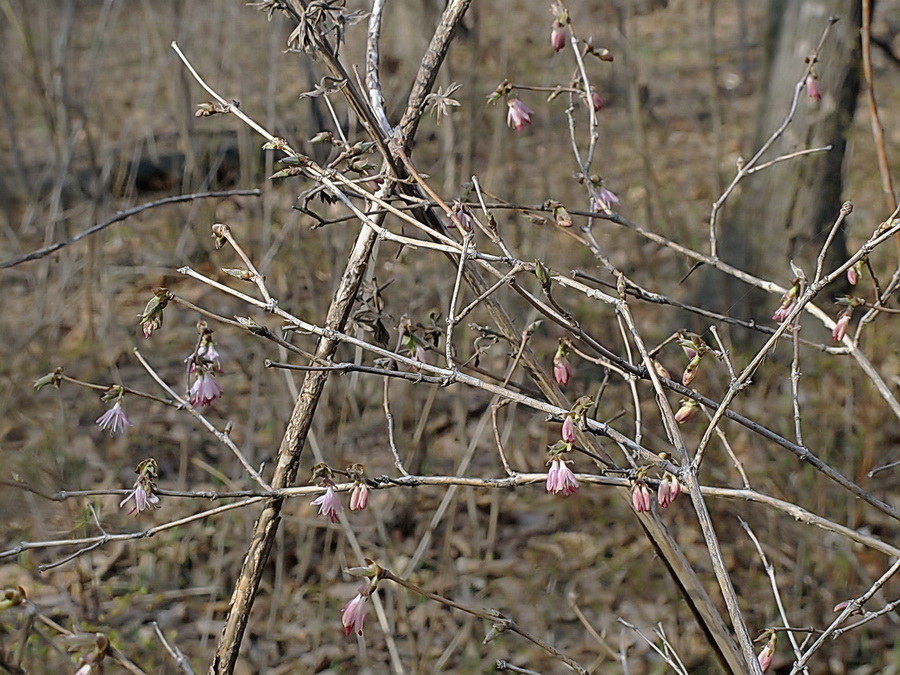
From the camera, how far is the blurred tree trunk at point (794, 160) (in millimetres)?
3703

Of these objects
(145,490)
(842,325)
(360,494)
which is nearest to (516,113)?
(842,325)

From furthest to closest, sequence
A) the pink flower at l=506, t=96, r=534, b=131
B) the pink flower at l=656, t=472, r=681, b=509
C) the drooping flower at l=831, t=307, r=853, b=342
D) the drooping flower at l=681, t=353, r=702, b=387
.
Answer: the pink flower at l=506, t=96, r=534, b=131 → the drooping flower at l=831, t=307, r=853, b=342 → the drooping flower at l=681, t=353, r=702, b=387 → the pink flower at l=656, t=472, r=681, b=509

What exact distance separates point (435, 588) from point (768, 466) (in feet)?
4.23

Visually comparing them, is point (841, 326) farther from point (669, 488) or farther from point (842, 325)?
point (669, 488)

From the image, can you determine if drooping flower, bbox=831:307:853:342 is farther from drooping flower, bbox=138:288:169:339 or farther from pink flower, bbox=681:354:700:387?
drooping flower, bbox=138:288:169:339

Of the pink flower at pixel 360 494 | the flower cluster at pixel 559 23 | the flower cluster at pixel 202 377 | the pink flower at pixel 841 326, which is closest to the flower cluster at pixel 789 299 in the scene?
the pink flower at pixel 841 326

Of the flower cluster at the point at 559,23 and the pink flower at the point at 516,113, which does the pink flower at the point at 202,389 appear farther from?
the flower cluster at the point at 559,23

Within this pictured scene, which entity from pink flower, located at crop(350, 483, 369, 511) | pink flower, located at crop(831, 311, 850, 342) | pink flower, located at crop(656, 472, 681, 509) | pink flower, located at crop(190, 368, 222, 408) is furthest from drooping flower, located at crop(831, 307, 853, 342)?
pink flower, located at crop(190, 368, 222, 408)

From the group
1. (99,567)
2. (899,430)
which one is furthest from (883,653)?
(99,567)

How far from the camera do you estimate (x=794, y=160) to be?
3881 mm

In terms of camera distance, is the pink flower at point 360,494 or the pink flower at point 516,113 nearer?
the pink flower at point 360,494

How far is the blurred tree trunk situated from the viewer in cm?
370

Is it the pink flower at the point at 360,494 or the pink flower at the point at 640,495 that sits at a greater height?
the pink flower at the point at 640,495

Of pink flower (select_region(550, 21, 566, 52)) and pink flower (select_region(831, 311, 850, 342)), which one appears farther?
pink flower (select_region(550, 21, 566, 52))
